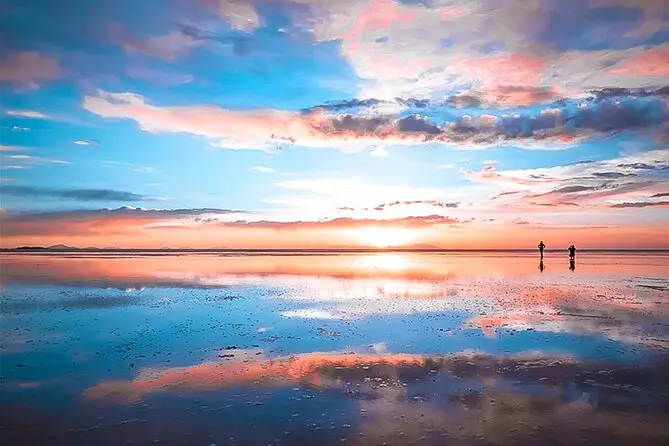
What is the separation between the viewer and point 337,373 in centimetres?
1284

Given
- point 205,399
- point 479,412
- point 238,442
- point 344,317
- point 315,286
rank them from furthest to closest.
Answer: point 315,286
point 344,317
point 205,399
point 479,412
point 238,442

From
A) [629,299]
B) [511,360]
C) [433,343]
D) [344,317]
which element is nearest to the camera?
[511,360]

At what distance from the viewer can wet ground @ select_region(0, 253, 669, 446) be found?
909cm

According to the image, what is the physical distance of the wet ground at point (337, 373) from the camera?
9.09m

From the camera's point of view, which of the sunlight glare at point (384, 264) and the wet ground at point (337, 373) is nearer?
the wet ground at point (337, 373)

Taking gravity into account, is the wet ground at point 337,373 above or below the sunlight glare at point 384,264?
below

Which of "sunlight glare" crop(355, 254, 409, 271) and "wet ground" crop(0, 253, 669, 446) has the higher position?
Answer: "sunlight glare" crop(355, 254, 409, 271)

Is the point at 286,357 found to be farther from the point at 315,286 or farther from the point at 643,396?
the point at 315,286

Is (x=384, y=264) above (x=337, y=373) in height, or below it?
above

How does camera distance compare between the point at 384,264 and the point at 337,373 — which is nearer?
the point at 337,373

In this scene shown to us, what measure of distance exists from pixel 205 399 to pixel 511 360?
8.50 meters

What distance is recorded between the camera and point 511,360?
14.1 meters

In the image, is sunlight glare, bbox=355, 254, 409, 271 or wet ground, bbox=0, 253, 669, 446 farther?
sunlight glare, bbox=355, 254, 409, 271

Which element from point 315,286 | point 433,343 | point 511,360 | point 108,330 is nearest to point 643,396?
point 511,360
